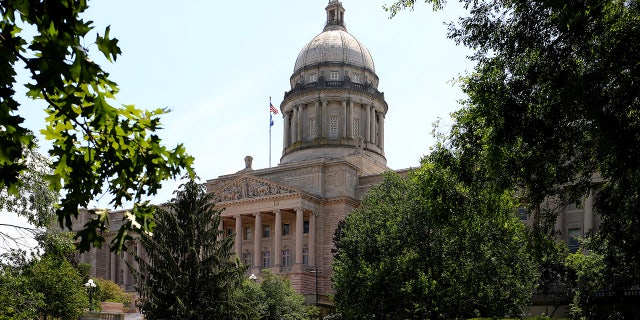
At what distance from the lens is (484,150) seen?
880 inches

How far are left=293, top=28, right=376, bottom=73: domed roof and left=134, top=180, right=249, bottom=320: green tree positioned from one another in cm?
6181

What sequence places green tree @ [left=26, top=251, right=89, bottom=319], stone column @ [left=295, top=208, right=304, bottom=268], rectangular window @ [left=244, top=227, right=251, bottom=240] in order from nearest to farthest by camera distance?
1. green tree @ [left=26, top=251, right=89, bottom=319]
2. stone column @ [left=295, top=208, right=304, bottom=268]
3. rectangular window @ [left=244, top=227, right=251, bottom=240]

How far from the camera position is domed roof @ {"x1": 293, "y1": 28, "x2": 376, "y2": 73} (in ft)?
323

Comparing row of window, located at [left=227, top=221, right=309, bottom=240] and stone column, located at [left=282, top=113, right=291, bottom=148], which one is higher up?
stone column, located at [left=282, top=113, right=291, bottom=148]

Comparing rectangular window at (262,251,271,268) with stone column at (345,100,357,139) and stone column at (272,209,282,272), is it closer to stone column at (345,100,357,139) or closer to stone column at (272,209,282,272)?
stone column at (272,209,282,272)

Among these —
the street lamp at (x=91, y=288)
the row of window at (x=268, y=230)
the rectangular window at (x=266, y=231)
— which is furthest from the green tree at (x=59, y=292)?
the rectangular window at (x=266, y=231)

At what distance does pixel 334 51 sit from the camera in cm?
9862

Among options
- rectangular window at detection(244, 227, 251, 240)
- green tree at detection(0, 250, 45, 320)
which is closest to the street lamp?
green tree at detection(0, 250, 45, 320)

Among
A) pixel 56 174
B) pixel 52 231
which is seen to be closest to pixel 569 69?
pixel 56 174

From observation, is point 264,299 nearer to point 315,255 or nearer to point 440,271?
point 440,271

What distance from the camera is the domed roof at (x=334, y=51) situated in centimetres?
9850

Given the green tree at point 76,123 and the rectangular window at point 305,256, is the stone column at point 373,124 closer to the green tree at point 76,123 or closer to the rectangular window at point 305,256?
the rectangular window at point 305,256

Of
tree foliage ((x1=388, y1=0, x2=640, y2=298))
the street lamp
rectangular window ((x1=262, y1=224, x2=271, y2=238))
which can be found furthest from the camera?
rectangular window ((x1=262, y1=224, x2=271, y2=238))

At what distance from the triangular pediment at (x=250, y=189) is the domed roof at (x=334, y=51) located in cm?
2150
